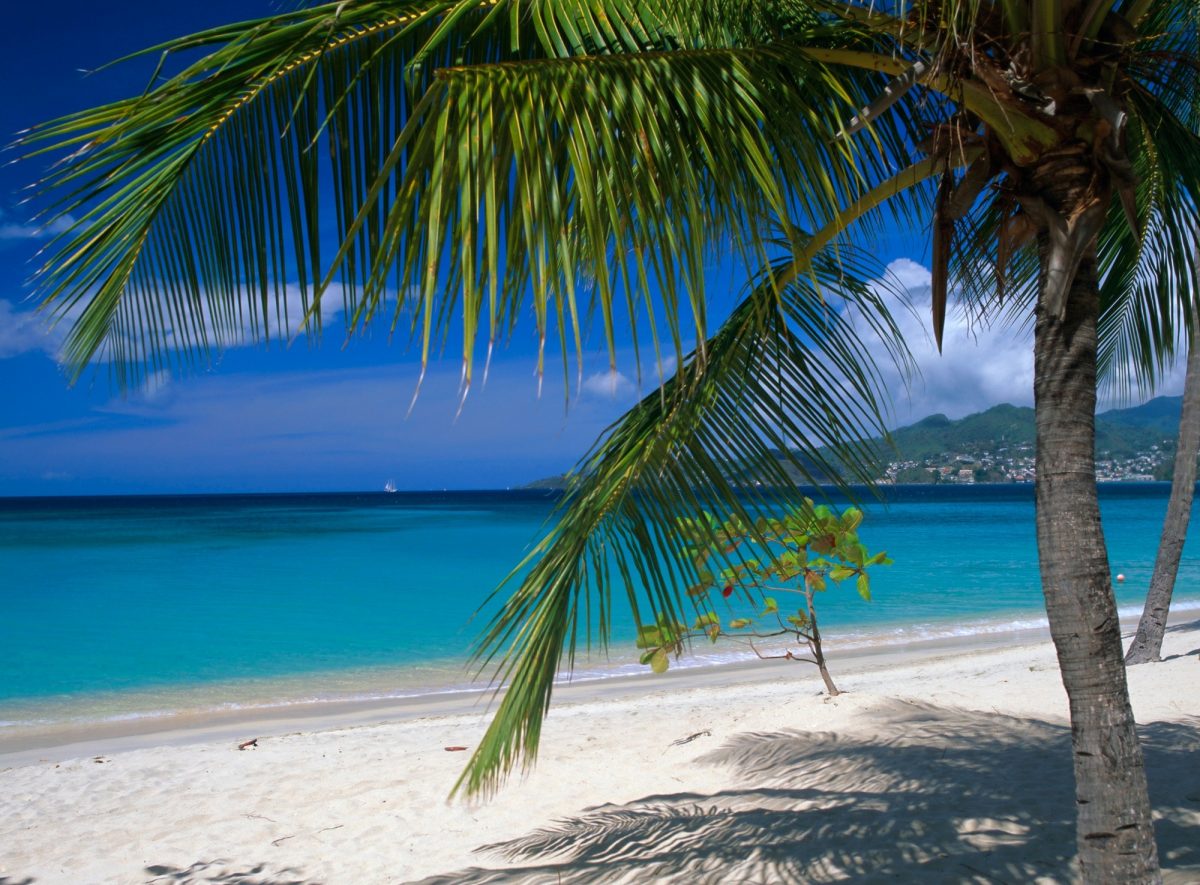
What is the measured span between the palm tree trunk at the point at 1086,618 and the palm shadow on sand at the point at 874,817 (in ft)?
3.21

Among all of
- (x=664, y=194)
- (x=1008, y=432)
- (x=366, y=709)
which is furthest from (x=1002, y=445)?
(x=664, y=194)

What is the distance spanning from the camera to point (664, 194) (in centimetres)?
179

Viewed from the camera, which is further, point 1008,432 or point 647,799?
point 1008,432

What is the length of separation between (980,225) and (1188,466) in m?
5.54

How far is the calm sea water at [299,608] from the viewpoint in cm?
1165

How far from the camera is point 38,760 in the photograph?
25.4 ft

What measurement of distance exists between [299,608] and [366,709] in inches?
400

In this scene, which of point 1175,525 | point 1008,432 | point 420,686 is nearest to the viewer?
point 1175,525

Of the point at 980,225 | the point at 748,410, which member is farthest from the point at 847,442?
the point at 980,225

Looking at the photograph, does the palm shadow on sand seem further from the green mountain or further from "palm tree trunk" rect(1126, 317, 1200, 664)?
"palm tree trunk" rect(1126, 317, 1200, 664)

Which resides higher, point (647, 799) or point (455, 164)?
point (455, 164)

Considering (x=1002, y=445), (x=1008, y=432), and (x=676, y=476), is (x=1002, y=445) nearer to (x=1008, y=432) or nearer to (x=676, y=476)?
(x=1008, y=432)

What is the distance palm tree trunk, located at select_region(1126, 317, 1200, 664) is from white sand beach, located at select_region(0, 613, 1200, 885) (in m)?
0.52

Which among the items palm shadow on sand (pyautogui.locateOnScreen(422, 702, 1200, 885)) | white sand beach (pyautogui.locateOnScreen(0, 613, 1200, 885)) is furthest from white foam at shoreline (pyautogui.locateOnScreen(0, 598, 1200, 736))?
palm shadow on sand (pyautogui.locateOnScreen(422, 702, 1200, 885))
